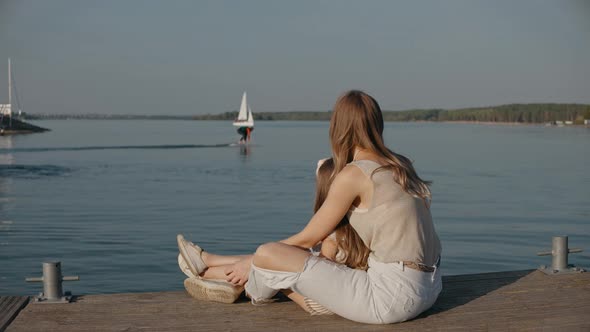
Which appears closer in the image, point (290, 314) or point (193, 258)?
point (290, 314)

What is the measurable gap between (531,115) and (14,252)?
149m

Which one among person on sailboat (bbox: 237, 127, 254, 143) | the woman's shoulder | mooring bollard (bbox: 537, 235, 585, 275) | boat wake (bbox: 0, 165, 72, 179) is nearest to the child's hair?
the woman's shoulder

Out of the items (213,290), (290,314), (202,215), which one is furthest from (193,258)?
(202,215)

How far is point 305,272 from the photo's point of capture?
4.10 meters

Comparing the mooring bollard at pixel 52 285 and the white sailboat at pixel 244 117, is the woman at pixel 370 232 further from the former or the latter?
the white sailboat at pixel 244 117

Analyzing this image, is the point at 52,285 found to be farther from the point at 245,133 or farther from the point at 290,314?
the point at 245,133

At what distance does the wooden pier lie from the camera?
13.8 feet

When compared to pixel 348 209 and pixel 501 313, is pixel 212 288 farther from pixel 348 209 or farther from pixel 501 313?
pixel 501 313

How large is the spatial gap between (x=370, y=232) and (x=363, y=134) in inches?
22.8

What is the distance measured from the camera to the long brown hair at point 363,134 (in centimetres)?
397

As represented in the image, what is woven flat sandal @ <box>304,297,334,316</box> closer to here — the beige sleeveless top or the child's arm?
the child's arm

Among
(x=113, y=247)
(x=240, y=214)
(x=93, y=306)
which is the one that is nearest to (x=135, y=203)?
(x=240, y=214)

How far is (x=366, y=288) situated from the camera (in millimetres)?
4047

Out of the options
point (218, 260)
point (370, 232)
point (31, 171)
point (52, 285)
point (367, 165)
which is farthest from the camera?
point (31, 171)
